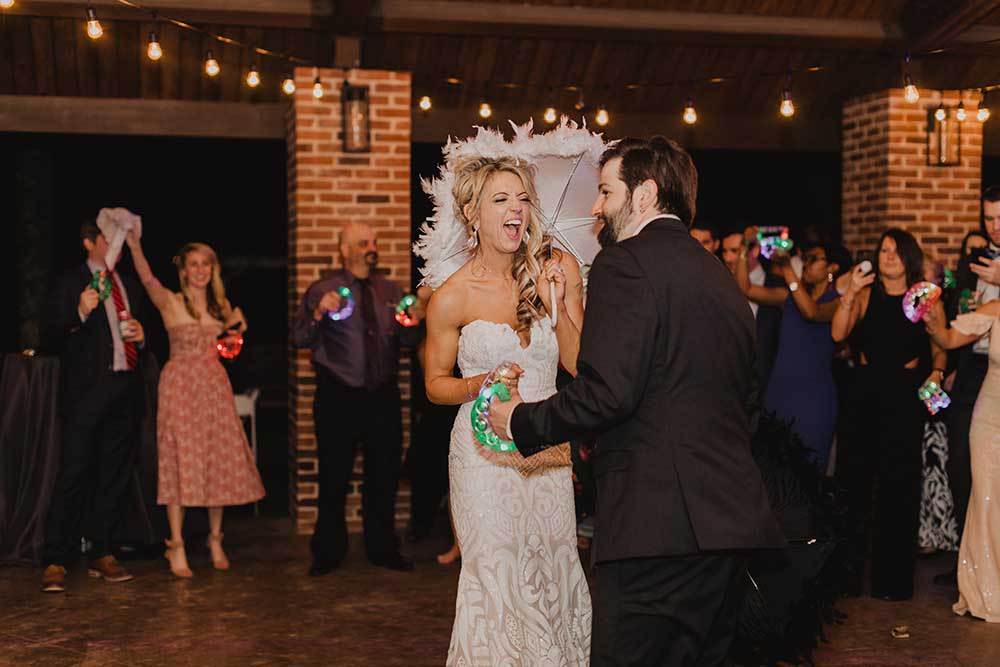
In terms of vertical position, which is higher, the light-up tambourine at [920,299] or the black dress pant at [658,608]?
the light-up tambourine at [920,299]

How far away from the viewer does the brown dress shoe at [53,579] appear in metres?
5.96

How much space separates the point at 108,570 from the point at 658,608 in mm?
4362

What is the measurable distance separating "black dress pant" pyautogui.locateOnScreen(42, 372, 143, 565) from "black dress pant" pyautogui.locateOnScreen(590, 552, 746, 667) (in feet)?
13.9

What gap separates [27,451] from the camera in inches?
265

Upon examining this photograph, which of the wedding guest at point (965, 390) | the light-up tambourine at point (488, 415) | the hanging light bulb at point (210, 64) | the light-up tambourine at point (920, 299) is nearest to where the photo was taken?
the light-up tambourine at point (488, 415)

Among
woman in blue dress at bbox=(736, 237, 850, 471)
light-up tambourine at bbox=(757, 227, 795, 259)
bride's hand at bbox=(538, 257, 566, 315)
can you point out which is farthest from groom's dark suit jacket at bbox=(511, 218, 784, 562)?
light-up tambourine at bbox=(757, 227, 795, 259)

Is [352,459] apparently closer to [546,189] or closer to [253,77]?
[253,77]

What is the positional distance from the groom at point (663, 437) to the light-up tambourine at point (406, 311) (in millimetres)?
3237

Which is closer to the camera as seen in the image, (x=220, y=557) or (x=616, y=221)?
(x=616, y=221)

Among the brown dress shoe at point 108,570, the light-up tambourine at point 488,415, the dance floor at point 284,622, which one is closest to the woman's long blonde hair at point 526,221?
the light-up tambourine at point 488,415

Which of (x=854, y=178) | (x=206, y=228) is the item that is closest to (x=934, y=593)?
(x=854, y=178)

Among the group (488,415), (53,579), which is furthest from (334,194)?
(488,415)

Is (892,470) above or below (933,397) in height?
below

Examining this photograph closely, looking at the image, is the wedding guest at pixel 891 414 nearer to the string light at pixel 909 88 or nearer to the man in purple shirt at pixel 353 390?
the string light at pixel 909 88
